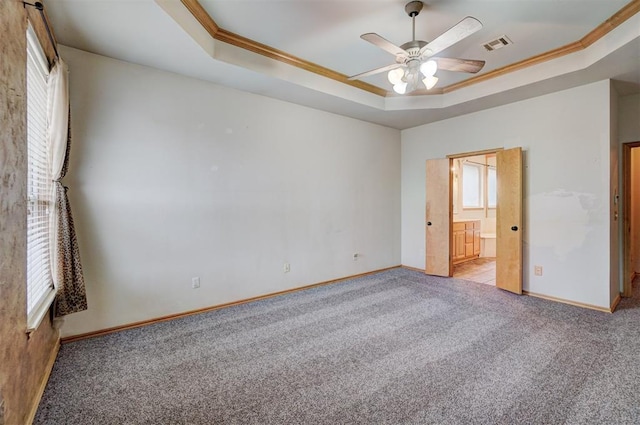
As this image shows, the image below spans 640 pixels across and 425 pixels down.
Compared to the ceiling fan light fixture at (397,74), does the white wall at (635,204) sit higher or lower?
lower

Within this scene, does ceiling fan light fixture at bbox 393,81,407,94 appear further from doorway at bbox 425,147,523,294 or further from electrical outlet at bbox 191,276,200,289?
electrical outlet at bbox 191,276,200,289

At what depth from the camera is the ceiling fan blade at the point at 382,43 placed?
7.00 ft

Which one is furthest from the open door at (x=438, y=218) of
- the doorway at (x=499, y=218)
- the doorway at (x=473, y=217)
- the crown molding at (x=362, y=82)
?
the crown molding at (x=362, y=82)

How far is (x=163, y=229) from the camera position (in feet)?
10.1

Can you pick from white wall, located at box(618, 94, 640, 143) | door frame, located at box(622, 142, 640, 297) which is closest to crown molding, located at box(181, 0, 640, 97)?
white wall, located at box(618, 94, 640, 143)

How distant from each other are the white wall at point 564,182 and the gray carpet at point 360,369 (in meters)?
0.49

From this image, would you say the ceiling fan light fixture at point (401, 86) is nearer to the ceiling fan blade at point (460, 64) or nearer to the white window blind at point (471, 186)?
the ceiling fan blade at point (460, 64)

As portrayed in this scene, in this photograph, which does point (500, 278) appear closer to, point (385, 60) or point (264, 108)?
point (385, 60)

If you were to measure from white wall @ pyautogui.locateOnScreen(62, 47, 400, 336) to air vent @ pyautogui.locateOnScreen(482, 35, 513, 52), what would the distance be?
2180 mm

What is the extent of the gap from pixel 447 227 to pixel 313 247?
2.32m

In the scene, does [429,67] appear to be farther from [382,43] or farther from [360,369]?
[360,369]

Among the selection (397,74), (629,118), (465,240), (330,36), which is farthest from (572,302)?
(330,36)

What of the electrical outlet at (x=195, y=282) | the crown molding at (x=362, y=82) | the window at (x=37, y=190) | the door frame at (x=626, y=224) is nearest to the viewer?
the window at (x=37, y=190)

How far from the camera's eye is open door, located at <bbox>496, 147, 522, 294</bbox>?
12.9 feet
